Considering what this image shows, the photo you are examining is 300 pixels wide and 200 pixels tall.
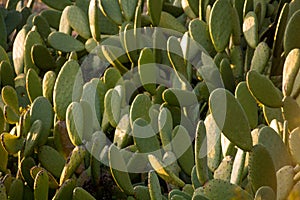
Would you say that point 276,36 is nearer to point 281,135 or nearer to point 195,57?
point 195,57

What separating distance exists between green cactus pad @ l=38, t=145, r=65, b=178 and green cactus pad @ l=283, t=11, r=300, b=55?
60 cm

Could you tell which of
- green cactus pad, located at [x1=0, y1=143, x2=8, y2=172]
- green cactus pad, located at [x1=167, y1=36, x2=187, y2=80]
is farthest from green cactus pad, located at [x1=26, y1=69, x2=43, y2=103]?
green cactus pad, located at [x1=167, y1=36, x2=187, y2=80]

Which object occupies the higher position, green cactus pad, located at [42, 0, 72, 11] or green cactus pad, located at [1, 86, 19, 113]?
green cactus pad, located at [42, 0, 72, 11]

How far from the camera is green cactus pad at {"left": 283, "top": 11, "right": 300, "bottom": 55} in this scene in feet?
5.28

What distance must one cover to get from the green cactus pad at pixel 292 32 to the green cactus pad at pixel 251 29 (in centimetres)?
16

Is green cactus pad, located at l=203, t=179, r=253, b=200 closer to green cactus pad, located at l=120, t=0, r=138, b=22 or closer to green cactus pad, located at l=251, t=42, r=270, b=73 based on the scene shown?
green cactus pad, located at l=251, t=42, r=270, b=73

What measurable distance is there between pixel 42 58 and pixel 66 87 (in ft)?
1.09

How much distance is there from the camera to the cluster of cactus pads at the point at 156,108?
1.28m

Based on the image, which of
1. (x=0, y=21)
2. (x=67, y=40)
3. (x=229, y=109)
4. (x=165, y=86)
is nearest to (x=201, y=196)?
(x=229, y=109)

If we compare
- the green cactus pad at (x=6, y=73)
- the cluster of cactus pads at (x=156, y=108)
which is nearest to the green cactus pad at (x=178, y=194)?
the cluster of cactus pads at (x=156, y=108)

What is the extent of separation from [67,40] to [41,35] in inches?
6.7

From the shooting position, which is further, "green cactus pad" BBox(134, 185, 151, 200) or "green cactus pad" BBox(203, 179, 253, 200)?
"green cactus pad" BBox(134, 185, 151, 200)

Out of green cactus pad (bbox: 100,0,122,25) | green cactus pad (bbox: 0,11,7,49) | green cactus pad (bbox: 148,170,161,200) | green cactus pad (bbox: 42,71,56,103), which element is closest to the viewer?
green cactus pad (bbox: 148,170,161,200)

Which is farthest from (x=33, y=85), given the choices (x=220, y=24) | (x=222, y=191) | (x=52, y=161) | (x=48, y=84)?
(x=222, y=191)
